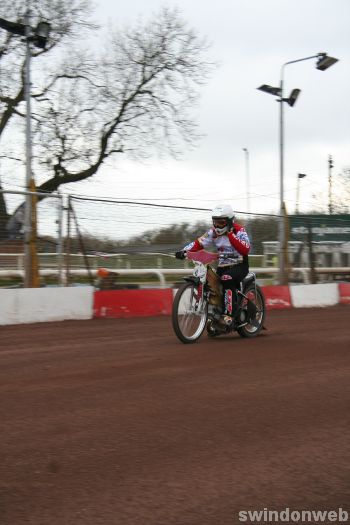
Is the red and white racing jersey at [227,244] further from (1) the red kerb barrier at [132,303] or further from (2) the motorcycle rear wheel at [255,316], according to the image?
(1) the red kerb barrier at [132,303]

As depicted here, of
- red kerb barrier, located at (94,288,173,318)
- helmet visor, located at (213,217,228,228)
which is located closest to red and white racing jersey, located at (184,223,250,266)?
helmet visor, located at (213,217,228,228)

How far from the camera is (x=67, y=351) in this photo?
816 centimetres

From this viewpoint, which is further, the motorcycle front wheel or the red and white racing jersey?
the red and white racing jersey

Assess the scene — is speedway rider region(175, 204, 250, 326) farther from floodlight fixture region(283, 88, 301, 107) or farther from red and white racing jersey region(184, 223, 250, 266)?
floodlight fixture region(283, 88, 301, 107)

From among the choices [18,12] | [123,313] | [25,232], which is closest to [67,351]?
[25,232]

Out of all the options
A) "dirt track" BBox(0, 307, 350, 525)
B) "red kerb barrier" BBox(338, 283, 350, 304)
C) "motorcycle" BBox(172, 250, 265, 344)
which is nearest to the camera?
"dirt track" BBox(0, 307, 350, 525)

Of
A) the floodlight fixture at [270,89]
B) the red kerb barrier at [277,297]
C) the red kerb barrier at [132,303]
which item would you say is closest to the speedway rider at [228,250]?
the red kerb barrier at [132,303]

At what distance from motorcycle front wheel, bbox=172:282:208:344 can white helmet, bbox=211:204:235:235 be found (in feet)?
2.56

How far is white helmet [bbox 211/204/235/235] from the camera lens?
876 centimetres

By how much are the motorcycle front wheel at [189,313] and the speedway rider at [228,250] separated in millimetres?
345

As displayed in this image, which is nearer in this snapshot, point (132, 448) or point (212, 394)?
point (132, 448)

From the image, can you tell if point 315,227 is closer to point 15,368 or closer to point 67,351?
point 67,351

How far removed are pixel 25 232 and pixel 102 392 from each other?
6545 mm

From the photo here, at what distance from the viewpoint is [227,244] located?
9125 mm
